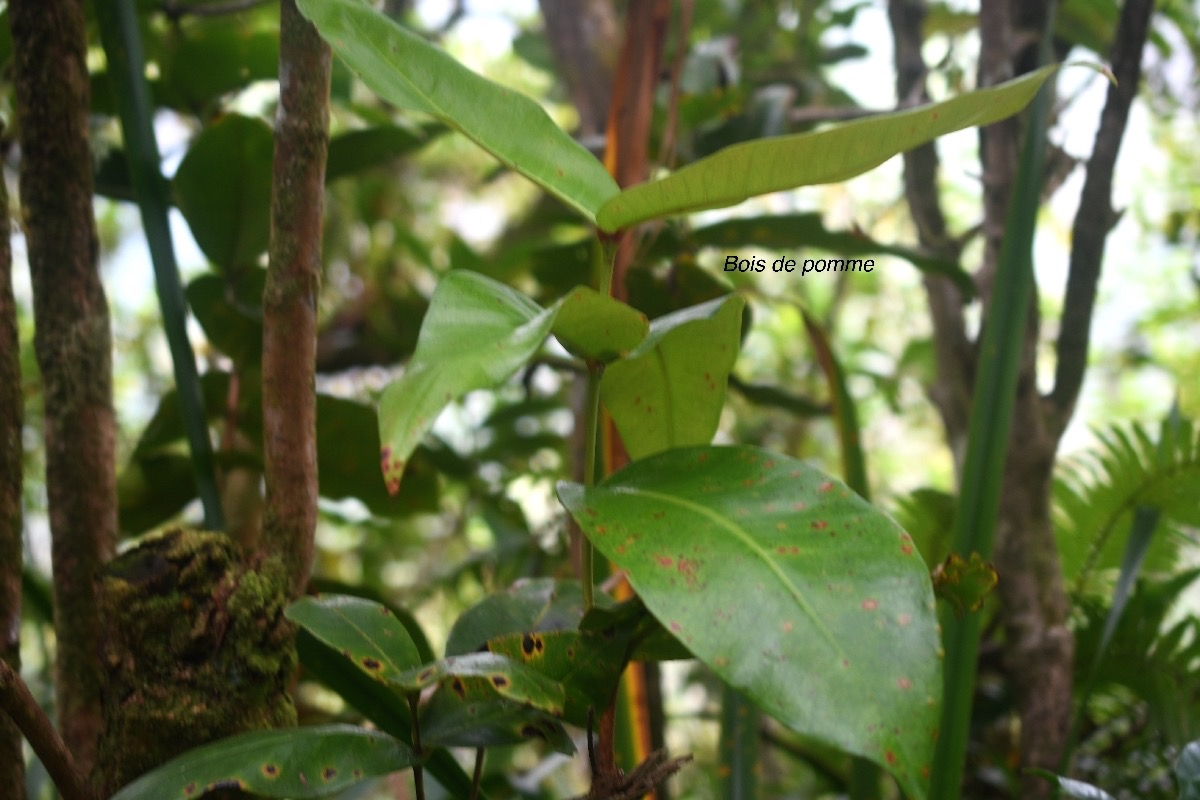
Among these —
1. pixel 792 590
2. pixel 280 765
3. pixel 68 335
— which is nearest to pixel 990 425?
pixel 792 590

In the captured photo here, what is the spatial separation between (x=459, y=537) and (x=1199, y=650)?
1.13 m

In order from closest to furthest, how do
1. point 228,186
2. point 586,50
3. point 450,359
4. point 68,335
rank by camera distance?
point 450,359 < point 68,335 < point 228,186 < point 586,50

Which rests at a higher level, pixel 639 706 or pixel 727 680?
pixel 727 680

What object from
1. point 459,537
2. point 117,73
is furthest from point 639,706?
point 459,537

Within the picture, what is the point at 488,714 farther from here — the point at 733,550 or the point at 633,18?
the point at 633,18

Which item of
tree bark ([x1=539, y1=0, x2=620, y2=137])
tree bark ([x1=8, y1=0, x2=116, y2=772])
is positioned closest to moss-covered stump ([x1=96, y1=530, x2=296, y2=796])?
tree bark ([x1=8, y1=0, x2=116, y2=772])

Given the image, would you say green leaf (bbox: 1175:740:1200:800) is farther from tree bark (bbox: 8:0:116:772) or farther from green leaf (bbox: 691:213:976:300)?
tree bark (bbox: 8:0:116:772)

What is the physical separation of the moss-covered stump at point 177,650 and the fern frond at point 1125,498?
76 cm

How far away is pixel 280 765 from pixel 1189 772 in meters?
0.40

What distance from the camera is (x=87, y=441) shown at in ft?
1.72

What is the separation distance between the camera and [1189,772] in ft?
1.41

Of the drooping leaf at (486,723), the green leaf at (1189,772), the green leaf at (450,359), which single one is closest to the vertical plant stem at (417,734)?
the drooping leaf at (486,723)

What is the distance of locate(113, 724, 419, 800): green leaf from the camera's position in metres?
0.34

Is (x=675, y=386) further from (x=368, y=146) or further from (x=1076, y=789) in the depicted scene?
(x=368, y=146)
